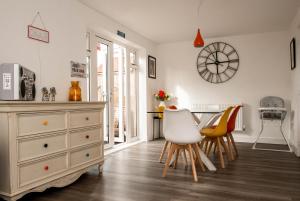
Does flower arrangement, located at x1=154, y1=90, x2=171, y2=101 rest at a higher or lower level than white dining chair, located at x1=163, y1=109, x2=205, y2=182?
higher

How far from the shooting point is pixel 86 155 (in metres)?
3.00

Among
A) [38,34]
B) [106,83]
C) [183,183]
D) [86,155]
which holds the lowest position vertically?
[183,183]

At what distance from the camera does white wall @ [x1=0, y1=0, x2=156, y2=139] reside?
8.68ft

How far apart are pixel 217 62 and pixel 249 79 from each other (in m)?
0.83

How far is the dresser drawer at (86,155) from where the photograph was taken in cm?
280

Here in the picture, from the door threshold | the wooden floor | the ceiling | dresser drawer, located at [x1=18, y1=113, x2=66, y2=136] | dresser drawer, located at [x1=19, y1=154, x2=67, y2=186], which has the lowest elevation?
the wooden floor

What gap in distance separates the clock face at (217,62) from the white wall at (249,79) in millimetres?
104

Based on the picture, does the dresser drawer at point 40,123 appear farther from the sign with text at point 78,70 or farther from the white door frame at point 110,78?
the white door frame at point 110,78

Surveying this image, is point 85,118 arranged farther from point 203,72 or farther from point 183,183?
point 203,72

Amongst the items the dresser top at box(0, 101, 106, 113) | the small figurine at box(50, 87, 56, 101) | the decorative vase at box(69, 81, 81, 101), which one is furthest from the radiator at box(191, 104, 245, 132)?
the small figurine at box(50, 87, 56, 101)

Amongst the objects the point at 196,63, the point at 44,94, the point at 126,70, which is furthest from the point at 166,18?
the point at 44,94

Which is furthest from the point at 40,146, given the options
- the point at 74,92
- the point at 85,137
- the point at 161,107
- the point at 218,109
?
the point at 218,109

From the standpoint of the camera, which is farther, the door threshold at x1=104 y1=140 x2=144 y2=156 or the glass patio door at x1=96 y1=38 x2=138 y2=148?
the glass patio door at x1=96 y1=38 x2=138 y2=148

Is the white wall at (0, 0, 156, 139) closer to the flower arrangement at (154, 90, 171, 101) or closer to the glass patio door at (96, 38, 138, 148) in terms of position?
the glass patio door at (96, 38, 138, 148)
